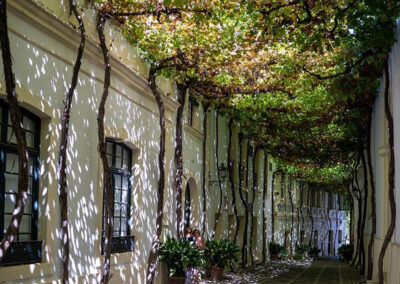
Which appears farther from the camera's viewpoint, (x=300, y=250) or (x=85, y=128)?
(x=300, y=250)

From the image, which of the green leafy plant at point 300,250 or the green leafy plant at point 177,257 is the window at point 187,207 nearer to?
the green leafy plant at point 177,257

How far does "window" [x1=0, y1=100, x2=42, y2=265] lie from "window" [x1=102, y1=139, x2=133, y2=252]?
10.1 ft

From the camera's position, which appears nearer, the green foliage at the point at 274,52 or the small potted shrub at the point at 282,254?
the green foliage at the point at 274,52

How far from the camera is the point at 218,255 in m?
Answer: 19.0

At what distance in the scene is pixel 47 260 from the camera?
894 cm

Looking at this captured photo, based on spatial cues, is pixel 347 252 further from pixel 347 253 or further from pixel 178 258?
→ pixel 178 258

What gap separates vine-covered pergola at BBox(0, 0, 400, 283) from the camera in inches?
403

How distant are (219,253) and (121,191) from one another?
722 cm

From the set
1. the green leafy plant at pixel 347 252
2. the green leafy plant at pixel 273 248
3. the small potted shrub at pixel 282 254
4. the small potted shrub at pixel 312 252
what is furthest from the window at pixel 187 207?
the small potted shrub at pixel 312 252

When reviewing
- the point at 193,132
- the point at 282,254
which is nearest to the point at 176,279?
the point at 193,132

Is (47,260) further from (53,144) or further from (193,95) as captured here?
(193,95)

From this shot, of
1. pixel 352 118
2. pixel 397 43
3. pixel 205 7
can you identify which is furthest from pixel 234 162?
pixel 205 7

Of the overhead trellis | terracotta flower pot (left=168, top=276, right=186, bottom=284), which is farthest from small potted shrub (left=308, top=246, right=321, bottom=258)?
Result: terracotta flower pot (left=168, top=276, right=186, bottom=284)

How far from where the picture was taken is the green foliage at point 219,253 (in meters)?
19.0
